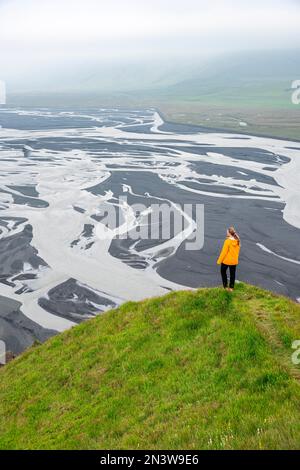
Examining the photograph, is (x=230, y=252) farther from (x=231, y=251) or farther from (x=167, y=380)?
(x=167, y=380)

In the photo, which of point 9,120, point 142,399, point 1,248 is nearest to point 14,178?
point 1,248

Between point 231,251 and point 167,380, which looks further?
point 231,251

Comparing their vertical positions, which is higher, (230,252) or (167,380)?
(230,252)

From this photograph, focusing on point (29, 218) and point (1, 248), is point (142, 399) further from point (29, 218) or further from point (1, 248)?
point (29, 218)

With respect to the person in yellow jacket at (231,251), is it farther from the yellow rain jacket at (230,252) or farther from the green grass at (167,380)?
the green grass at (167,380)

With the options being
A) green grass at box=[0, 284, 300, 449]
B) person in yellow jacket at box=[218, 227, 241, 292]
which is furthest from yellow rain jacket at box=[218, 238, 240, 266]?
green grass at box=[0, 284, 300, 449]

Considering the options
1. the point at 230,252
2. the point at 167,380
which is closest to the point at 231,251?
the point at 230,252

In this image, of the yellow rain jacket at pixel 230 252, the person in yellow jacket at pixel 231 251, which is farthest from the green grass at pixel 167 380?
the yellow rain jacket at pixel 230 252

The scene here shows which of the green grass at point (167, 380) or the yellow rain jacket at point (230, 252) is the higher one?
the yellow rain jacket at point (230, 252)

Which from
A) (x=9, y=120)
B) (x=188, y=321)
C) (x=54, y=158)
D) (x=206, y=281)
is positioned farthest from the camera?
(x=9, y=120)
